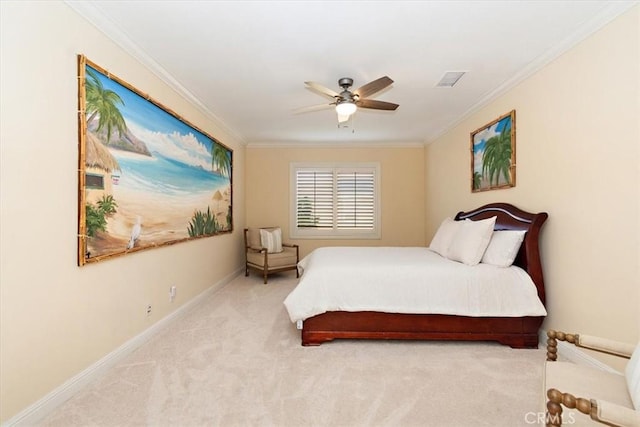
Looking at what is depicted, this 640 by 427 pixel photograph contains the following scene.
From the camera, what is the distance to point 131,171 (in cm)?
255

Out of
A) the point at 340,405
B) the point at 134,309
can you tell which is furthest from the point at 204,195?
the point at 340,405

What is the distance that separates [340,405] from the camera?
1885 mm

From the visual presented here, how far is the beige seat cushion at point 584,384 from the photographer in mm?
1247

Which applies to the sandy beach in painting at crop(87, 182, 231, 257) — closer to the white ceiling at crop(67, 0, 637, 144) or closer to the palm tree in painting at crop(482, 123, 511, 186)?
the white ceiling at crop(67, 0, 637, 144)

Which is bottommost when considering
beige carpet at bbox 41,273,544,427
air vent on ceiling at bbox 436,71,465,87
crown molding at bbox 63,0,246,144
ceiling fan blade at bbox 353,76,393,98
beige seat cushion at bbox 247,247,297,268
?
beige carpet at bbox 41,273,544,427

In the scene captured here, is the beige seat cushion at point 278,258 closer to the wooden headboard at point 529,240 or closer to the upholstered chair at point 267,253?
the upholstered chair at point 267,253

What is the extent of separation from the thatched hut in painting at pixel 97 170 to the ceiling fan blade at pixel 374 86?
7.18 ft

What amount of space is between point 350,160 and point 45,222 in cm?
Result: 503

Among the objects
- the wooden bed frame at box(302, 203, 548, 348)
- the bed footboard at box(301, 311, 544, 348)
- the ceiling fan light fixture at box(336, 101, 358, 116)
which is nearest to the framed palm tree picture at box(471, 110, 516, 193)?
the wooden bed frame at box(302, 203, 548, 348)

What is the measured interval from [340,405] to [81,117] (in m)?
2.49

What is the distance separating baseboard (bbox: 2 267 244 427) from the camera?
1.68 m

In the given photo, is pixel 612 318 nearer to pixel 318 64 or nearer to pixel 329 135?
pixel 318 64

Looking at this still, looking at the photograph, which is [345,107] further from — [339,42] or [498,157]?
[498,157]

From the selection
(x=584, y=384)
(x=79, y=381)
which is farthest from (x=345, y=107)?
(x=79, y=381)
